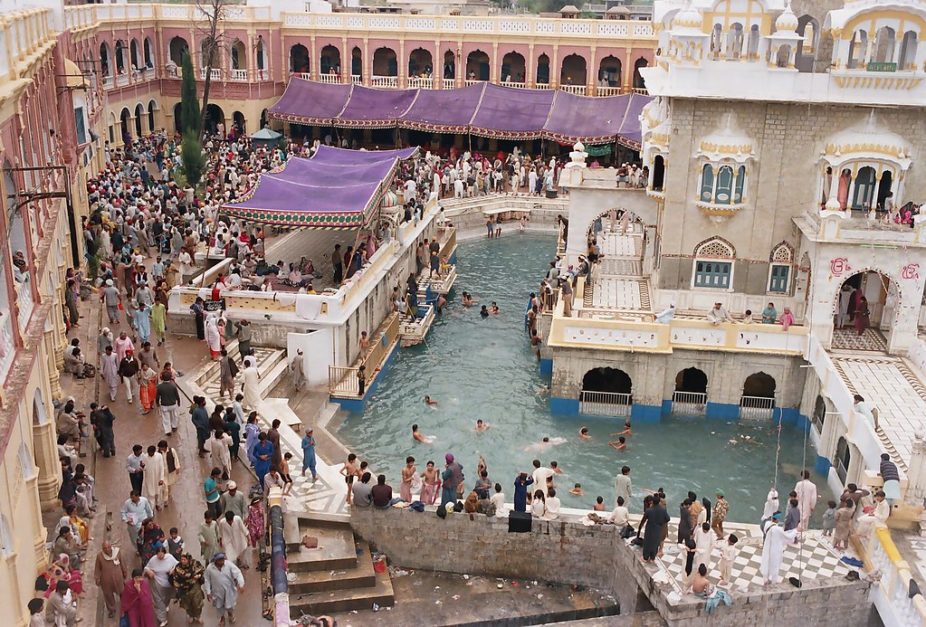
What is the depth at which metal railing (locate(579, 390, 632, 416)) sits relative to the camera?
2381 cm

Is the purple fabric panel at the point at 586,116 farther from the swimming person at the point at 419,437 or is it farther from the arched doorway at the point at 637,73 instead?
the swimming person at the point at 419,437

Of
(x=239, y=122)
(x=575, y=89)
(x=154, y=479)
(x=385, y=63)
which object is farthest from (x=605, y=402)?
(x=385, y=63)

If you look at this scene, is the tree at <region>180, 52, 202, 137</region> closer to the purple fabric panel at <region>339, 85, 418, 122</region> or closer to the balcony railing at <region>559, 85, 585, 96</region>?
the purple fabric panel at <region>339, 85, 418, 122</region>

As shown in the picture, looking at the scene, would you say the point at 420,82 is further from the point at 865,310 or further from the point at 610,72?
the point at 865,310

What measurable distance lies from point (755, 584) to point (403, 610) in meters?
5.85

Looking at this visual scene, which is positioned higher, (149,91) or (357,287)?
(149,91)

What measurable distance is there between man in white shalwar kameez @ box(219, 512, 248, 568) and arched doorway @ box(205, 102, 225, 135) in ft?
127

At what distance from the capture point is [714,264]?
25188mm

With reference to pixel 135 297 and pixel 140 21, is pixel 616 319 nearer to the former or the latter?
pixel 135 297

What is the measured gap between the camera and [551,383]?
79.9 ft

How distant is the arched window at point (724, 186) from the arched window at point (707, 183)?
0.15 m

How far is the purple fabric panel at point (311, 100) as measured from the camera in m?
47.5

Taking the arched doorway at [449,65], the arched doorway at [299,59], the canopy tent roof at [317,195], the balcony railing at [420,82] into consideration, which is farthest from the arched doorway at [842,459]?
the arched doorway at [299,59]

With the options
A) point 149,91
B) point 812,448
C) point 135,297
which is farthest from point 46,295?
point 149,91
